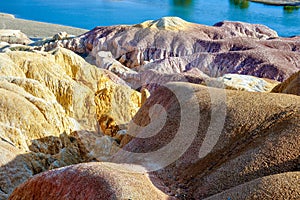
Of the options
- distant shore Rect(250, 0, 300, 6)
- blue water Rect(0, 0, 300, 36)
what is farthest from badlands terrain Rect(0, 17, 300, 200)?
distant shore Rect(250, 0, 300, 6)

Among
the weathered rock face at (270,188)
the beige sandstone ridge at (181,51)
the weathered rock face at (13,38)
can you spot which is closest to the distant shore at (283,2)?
the beige sandstone ridge at (181,51)

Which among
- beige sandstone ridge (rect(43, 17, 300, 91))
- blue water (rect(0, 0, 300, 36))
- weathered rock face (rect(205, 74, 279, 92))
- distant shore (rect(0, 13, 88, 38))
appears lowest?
blue water (rect(0, 0, 300, 36))

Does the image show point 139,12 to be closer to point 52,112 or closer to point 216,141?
point 52,112

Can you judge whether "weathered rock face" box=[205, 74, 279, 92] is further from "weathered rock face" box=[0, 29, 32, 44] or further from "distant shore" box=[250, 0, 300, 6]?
"distant shore" box=[250, 0, 300, 6]

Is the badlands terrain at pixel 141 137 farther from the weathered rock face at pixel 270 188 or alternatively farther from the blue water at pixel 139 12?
the blue water at pixel 139 12

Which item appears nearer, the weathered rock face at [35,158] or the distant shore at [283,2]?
the weathered rock face at [35,158]

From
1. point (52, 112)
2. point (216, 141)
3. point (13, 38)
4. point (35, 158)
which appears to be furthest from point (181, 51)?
point (216, 141)
